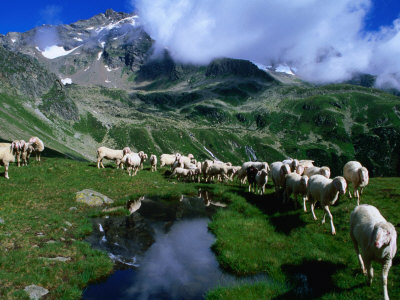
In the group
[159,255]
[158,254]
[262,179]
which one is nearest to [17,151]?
[158,254]

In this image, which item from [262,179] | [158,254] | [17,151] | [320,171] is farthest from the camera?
[17,151]

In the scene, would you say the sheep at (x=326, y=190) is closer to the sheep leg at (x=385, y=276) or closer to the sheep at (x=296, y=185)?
the sheep at (x=296, y=185)

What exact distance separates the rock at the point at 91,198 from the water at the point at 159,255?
331 centimetres

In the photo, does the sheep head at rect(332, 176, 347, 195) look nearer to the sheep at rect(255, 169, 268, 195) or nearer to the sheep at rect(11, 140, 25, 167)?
the sheep at rect(255, 169, 268, 195)

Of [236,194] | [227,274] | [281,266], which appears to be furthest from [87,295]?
[236,194]

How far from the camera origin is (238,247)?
1480 centimetres

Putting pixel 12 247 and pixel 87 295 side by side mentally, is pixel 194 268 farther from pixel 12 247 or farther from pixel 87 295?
pixel 12 247

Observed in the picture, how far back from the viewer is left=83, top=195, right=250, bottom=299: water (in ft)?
36.6

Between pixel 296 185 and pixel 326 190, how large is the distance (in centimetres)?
364

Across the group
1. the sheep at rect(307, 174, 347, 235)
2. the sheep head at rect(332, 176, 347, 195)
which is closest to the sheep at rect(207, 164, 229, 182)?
the sheep at rect(307, 174, 347, 235)

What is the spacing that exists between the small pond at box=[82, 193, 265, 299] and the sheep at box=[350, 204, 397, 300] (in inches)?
191

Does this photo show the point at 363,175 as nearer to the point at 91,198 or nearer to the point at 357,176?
the point at 357,176

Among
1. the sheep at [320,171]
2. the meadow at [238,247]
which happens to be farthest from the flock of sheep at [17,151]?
the sheep at [320,171]

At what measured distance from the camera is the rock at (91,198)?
21895 mm
